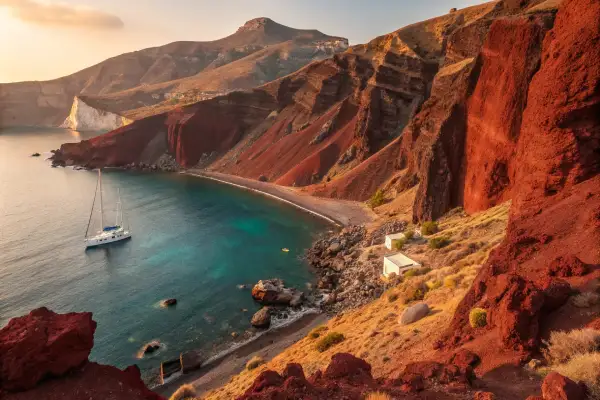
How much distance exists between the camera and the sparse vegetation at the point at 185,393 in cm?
2735

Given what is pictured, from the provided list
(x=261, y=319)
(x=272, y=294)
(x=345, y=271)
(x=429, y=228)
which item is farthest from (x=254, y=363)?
(x=429, y=228)

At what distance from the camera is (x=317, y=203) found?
248 feet

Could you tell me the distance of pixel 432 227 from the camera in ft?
144

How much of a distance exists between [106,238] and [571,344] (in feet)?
200

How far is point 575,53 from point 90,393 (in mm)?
28069

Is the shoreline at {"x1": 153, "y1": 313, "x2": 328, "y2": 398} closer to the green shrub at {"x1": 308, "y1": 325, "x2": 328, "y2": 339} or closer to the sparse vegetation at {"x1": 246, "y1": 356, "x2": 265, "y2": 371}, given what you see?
the sparse vegetation at {"x1": 246, "y1": 356, "x2": 265, "y2": 371}

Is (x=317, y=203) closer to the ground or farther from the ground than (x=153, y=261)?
farther from the ground

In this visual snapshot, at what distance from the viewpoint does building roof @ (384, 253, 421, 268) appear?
3841cm

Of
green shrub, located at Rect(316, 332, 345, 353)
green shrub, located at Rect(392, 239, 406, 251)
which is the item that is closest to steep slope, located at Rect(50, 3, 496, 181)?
green shrub, located at Rect(392, 239, 406, 251)

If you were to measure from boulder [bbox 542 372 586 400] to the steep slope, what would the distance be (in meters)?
75.4

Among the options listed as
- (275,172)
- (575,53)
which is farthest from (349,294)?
(275,172)

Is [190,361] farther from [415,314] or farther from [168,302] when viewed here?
[415,314]

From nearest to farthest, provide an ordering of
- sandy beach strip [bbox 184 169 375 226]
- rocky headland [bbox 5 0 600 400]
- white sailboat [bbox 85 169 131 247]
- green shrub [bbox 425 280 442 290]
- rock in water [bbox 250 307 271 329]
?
rocky headland [bbox 5 0 600 400], green shrub [bbox 425 280 442 290], rock in water [bbox 250 307 271 329], white sailboat [bbox 85 169 131 247], sandy beach strip [bbox 184 169 375 226]

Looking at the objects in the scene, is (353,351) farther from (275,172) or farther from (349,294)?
(275,172)
